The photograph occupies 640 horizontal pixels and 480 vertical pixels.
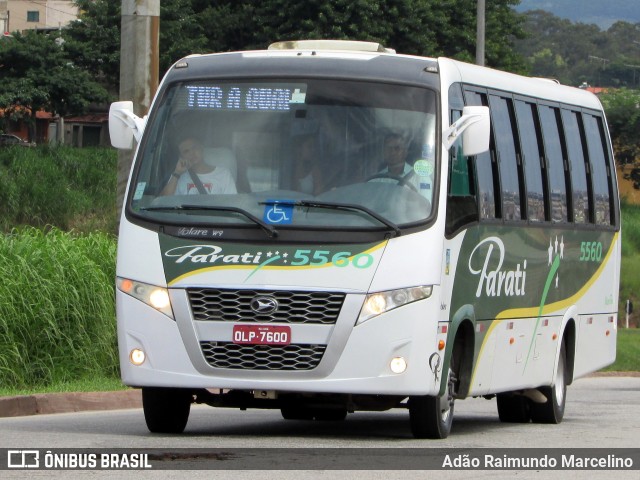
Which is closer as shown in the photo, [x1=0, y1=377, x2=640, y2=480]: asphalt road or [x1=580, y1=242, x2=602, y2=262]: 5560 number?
[x1=0, y1=377, x2=640, y2=480]: asphalt road

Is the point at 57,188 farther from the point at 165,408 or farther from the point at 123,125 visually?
the point at 165,408

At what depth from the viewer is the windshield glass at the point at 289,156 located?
35.6ft

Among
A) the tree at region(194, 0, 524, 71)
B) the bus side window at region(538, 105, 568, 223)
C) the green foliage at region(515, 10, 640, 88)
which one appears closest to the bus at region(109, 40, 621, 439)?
the bus side window at region(538, 105, 568, 223)

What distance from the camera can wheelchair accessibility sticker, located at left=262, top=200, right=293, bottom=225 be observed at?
35.3 ft

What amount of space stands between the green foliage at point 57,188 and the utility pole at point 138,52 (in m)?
20.8

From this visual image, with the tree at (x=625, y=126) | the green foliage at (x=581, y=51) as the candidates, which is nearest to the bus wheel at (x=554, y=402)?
the tree at (x=625, y=126)

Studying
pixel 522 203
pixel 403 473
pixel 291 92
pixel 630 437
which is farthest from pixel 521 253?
pixel 403 473

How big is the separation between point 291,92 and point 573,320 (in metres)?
4.95

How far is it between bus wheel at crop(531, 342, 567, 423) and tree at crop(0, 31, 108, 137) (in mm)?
41776

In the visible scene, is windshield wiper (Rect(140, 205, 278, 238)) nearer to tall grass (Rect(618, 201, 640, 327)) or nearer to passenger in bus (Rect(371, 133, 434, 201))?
passenger in bus (Rect(371, 133, 434, 201))

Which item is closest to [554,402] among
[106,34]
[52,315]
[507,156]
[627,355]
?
[507,156]

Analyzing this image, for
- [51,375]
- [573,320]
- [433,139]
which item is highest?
[433,139]

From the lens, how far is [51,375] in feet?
54.2

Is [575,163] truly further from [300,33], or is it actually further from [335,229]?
[300,33]
